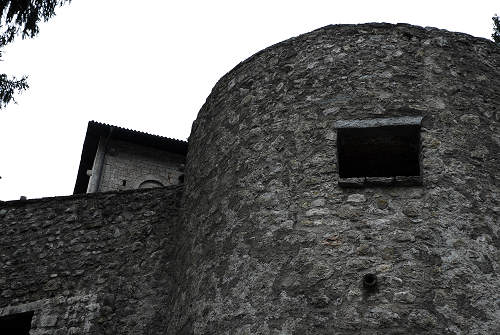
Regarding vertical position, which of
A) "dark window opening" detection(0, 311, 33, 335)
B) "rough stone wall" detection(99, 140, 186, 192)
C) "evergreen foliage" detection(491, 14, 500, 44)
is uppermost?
"evergreen foliage" detection(491, 14, 500, 44)

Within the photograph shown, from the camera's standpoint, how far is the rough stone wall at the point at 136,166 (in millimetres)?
16531

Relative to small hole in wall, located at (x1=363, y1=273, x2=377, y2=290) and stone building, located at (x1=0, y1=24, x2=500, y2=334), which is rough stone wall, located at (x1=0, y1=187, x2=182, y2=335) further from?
small hole in wall, located at (x1=363, y1=273, x2=377, y2=290)

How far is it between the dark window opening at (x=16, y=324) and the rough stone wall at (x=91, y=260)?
7 centimetres

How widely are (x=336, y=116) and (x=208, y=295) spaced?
1993 mm

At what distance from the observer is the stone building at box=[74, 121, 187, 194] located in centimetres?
1641

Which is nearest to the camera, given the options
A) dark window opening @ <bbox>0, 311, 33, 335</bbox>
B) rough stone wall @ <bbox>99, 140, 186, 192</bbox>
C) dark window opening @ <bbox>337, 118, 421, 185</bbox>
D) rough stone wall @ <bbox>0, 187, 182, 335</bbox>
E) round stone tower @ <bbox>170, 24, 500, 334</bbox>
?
round stone tower @ <bbox>170, 24, 500, 334</bbox>

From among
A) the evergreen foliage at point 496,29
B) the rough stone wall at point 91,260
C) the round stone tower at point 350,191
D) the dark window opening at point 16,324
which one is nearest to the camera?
the round stone tower at point 350,191

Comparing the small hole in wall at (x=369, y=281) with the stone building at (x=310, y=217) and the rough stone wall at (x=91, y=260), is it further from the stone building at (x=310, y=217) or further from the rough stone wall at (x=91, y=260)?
the rough stone wall at (x=91, y=260)

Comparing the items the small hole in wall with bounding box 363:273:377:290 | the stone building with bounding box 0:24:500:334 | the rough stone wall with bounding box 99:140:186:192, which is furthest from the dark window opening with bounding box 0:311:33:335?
the rough stone wall with bounding box 99:140:186:192

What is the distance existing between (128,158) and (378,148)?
10320 mm

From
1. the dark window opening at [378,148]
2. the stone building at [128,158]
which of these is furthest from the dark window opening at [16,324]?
the stone building at [128,158]

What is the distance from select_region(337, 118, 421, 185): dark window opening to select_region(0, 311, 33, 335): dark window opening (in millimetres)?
3890

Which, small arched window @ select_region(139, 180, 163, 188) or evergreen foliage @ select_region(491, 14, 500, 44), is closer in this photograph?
evergreen foliage @ select_region(491, 14, 500, 44)

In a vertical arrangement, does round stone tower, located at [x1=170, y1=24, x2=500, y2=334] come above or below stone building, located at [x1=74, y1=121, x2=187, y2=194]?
below
